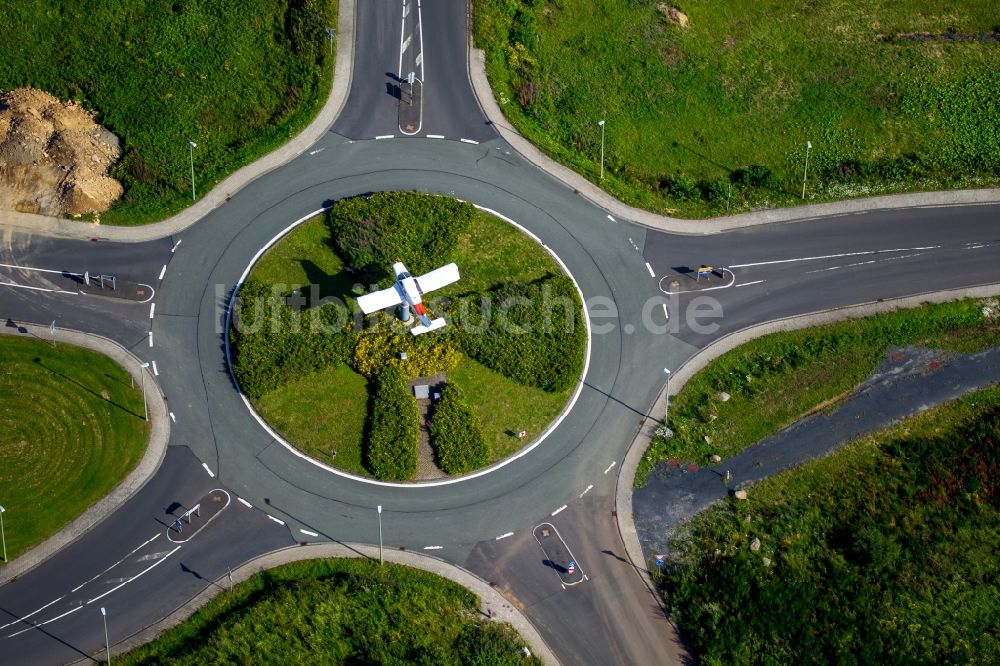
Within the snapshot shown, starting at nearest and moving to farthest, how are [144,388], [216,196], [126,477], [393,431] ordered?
1. [126,477]
2. [393,431]
3. [144,388]
4. [216,196]

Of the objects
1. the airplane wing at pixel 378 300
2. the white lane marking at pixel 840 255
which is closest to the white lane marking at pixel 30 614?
the airplane wing at pixel 378 300

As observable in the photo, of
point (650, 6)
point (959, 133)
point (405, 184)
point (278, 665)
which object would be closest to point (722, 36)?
point (650, 6)

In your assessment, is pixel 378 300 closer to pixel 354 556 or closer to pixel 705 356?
pixel 354 556

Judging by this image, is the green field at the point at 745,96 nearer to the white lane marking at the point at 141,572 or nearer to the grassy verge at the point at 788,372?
the grassy verge at the point at 788,372

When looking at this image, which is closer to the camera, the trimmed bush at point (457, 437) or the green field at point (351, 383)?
the trimmed bush at point (457, 437)

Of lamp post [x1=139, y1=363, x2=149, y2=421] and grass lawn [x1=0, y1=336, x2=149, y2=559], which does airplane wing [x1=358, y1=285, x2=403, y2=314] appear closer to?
lamp post [x1=139, y1=363, x2=149, y2=421]

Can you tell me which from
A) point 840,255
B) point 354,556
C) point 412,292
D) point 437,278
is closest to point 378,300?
point 412,292
